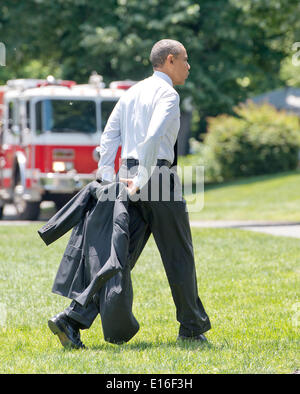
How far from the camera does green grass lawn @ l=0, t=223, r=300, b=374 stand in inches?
201

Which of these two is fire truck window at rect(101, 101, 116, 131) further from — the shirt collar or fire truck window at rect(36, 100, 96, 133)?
the shirt collar

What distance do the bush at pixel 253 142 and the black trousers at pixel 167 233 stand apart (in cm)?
2292

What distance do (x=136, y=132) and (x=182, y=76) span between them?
51 cm

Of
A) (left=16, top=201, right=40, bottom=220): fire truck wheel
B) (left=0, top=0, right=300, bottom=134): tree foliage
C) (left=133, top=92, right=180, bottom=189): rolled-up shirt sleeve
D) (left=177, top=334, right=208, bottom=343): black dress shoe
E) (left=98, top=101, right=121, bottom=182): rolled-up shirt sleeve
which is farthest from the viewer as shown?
(left=0, top=0, right=300, bottom=134): tree foliage

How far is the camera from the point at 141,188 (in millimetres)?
5492

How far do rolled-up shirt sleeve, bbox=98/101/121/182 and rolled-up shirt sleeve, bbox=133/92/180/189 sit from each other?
256 millimetres

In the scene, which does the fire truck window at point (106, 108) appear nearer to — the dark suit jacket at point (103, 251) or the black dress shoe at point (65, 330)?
the dark suit jacket at point (103, 251)

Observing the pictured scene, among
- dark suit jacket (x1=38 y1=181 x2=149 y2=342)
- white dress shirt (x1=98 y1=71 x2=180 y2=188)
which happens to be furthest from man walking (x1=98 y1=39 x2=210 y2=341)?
dark suit jacket (x1=38 y1=181 x2=149 y2=342)

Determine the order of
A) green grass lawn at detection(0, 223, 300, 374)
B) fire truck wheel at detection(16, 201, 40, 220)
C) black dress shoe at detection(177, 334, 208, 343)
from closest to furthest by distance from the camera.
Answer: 1. green grass lawn at detection(0, 223, 300, 374)
2. black dress shoe at detection(177, 334, 208, 343)
3. fire truck wheel at detection(16, 201, 40, 220)

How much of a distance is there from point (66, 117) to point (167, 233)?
1160cm

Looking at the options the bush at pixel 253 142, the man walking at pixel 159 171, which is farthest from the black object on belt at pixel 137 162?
the bush at pixel 253 142

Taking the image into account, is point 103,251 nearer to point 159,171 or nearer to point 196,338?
point 159,171

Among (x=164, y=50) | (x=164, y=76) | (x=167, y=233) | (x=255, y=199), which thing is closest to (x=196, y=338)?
(x=167, y=233)

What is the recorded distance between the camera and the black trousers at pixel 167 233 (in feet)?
18.3
